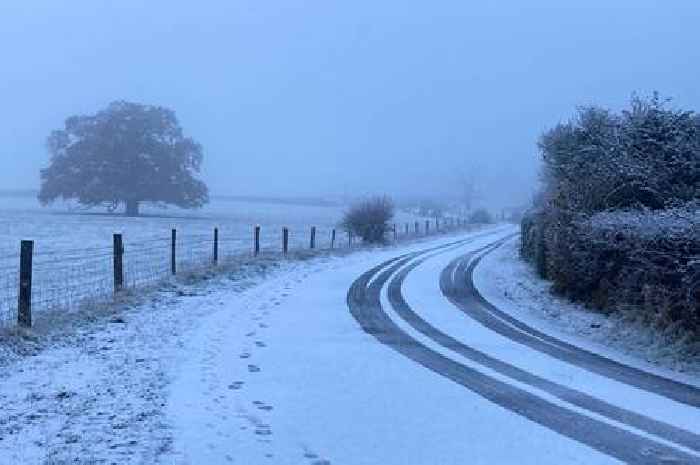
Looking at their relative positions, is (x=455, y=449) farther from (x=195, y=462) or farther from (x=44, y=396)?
(x=44, y=396)

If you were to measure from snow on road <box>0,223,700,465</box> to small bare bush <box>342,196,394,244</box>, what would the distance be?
30824mm

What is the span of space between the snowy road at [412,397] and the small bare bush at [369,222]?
96.6ft

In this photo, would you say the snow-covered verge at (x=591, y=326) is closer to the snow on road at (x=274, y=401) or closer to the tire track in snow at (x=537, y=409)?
the snow on road at (x=274, y=401)

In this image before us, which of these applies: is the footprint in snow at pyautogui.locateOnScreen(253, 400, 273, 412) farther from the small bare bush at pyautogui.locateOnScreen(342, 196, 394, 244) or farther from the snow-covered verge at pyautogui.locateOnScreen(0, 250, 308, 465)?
the small bare bush at pyautogui.locateOnScreen(342, 196, 394, 244)

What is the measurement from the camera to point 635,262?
47.4 ft

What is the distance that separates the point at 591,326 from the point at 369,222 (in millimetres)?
29829

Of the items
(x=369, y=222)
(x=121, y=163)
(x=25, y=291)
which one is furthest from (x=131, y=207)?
(x=25, y=291)

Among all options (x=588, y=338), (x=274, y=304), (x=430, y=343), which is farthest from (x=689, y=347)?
(x=274, y=304)

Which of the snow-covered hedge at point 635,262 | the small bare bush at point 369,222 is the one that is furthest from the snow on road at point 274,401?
the small bare bush at point 369,222

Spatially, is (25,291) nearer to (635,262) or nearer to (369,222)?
(635,262)

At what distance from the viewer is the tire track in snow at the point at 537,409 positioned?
653 cm

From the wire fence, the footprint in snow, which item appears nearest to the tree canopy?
the wire fence

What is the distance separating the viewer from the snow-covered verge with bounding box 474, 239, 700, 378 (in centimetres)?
1136

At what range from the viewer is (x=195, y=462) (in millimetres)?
6109
